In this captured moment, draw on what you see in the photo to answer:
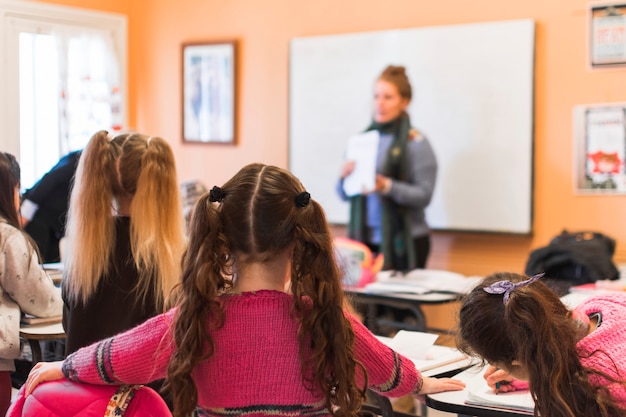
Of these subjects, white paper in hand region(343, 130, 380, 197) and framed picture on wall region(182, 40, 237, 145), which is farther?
framed picture on wall region(182, 40, 237, 145)

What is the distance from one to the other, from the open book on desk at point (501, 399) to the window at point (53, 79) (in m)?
3.63

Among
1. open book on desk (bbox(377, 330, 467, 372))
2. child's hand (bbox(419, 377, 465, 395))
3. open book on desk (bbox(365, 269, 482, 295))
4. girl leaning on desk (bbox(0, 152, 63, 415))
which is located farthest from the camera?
open book on desk (bbox(365, 269, 482, 295))

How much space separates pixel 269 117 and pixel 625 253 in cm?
237

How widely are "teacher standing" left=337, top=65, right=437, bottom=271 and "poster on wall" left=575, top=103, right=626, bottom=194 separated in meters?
0.76

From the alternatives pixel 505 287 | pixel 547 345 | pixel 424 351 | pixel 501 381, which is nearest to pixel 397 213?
pixel 424 351

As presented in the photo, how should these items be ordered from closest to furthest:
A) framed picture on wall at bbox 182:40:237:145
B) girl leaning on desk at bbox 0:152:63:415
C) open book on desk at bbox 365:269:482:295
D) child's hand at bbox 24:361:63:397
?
child's hand at bbox 24:361:63:397 → girl leaning on desk at bbox 0:152:63:415 → open book on desk at bbox 365:269:482:295 → framed picture on wall at bbox 182:40:237:145

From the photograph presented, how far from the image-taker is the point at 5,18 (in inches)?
197

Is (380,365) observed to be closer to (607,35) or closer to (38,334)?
(38,334)

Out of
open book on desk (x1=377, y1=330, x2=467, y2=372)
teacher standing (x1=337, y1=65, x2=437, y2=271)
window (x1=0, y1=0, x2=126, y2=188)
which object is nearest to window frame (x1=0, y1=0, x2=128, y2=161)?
window (x1=0, y1=0, x2=126, y2=188)

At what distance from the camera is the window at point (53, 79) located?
16.6 feet

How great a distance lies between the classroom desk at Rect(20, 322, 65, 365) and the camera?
2.58 m

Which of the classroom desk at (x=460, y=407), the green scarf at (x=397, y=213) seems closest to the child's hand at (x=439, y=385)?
the classroom desk at (x=460, y=407)

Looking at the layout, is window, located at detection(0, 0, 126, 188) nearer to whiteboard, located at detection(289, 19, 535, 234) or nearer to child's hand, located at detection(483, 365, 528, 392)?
whiteboard, located at detection(289, 19, 535, 234)

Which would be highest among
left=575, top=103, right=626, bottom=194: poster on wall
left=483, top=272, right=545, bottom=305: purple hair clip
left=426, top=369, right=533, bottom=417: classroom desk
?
left=575, top=103, right=626, bottom=194: poster on wall
